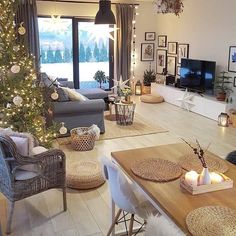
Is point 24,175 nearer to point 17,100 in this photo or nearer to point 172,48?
point 17,100

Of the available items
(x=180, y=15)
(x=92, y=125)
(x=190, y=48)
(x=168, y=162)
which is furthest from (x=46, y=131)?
(x=180, y=15)

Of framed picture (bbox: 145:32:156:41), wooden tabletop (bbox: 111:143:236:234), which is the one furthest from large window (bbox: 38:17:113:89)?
wooden tabletop (bbox: 111:143:236:234)

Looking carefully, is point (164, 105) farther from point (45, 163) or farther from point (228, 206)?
point (228, 206)

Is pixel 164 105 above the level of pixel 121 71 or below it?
below

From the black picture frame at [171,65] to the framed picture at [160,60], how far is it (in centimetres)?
22

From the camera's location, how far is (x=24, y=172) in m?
2.77

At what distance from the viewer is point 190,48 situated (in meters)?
7.70

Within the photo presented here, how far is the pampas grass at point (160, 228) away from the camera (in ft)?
4.33

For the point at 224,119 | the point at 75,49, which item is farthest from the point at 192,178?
→ the point at 75,49

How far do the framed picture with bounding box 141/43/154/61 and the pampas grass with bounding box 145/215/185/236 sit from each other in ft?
26.7

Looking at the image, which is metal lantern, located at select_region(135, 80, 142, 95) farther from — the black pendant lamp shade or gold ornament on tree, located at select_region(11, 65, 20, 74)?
gold ornament on tree, located at select_region(11, 65, 20, 74)

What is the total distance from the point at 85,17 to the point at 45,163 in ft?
20.8

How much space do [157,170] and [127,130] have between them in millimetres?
3460

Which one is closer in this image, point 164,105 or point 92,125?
point 92,125
